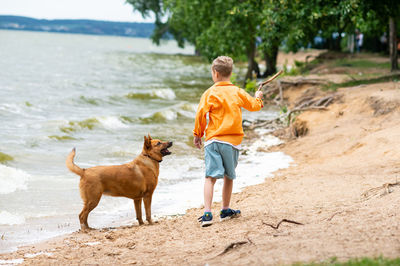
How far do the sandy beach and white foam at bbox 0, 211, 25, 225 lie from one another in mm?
1284

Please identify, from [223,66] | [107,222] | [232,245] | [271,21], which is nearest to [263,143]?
[271,21]

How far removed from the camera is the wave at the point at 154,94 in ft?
87.5

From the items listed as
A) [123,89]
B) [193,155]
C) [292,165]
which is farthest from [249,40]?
[292,165]

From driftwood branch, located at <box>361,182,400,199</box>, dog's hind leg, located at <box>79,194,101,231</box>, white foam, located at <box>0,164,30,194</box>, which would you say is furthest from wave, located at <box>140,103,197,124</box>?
driftwood branch, located at <box>361,182,400,199</box>

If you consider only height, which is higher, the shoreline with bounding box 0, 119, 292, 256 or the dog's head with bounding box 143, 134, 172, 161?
the dog's head with bounding box 143, 134, 172, 161

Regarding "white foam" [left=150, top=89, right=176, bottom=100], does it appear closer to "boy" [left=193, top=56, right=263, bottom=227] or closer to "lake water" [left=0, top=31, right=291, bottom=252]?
"lake water" [left=0, top=31, right=291, bottom=252]

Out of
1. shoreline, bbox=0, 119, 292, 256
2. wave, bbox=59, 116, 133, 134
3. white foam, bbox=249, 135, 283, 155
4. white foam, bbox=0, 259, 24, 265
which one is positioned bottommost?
wave, bbox=59, 116, 133, 134

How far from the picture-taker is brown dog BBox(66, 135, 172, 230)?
21.5 ft

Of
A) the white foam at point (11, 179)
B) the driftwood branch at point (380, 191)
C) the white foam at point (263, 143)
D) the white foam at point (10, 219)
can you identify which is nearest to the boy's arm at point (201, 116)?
the driftwood branch at point (380, 191)

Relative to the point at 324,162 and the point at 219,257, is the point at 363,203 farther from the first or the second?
the point at 324,162

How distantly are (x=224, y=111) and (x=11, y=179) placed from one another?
5749 millimetres

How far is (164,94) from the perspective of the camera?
27.7 meters

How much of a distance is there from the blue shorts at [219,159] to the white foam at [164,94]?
2083cm

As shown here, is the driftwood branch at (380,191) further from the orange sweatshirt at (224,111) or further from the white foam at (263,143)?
the white foam at (263,143)
